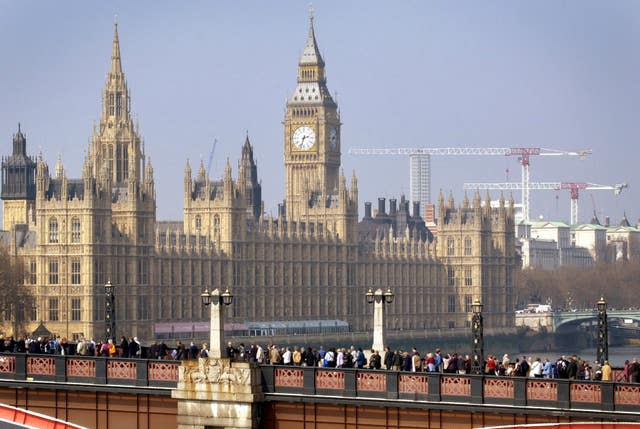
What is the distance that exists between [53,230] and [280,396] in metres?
93.9

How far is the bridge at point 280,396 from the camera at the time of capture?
50.9 metres

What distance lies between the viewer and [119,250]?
14962 cm

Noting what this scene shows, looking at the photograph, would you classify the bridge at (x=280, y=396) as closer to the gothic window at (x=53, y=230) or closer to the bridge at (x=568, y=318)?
the gothic window at (x=53, y=230)

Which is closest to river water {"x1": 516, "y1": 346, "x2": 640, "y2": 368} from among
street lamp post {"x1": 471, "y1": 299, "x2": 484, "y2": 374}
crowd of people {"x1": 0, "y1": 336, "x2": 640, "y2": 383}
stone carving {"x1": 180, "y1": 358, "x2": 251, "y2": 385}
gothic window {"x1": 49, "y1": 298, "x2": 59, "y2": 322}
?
gothic window {"x1": 49, "y1": 298, "x2": 59, "y2": 322}

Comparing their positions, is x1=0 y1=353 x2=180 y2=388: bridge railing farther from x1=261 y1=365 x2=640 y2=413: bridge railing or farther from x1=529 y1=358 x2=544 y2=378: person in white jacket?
x1=529 y1=358 x2=544 y2=378: person in white jacket

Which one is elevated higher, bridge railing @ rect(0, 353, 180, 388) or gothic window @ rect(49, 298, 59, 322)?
gothic window @ rect(49, 298, 59, 322)

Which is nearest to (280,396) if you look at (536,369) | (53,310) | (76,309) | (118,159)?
(536,369)

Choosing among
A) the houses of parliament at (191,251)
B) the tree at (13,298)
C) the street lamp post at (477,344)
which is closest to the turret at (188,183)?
the houses of parliament at (191,251)

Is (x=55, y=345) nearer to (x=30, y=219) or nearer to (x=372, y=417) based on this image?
(x=372, y=417)

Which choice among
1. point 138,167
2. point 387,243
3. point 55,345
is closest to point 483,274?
point 387,243

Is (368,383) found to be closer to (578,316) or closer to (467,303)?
(578,316)

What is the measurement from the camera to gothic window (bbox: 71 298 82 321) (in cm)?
14450

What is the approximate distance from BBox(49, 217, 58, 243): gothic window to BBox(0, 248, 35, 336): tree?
303cm

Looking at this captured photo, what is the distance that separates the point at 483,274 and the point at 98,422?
14583cm
